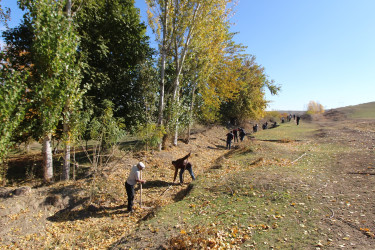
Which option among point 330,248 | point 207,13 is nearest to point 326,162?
point 330,248

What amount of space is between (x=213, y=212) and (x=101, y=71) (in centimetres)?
1072

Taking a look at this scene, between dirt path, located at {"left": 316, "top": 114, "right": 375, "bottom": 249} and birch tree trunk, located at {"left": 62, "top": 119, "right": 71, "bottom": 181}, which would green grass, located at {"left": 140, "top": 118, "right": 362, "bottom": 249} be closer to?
dirt path, located at {"left": 316, "top": 114, "right": 375, "bottom": 249}

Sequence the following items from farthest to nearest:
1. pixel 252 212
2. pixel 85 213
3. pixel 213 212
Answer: pixel 85 213
pixel 213 212
pixel 252 212

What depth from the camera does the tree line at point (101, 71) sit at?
27.0ft

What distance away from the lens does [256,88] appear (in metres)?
33.5

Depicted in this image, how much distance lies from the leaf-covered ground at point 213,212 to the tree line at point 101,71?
7.64ft

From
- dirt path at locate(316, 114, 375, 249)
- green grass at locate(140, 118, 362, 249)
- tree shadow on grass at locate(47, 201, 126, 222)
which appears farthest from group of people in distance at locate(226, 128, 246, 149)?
tree shadow on grass at locate(47, 201, 126, 222)

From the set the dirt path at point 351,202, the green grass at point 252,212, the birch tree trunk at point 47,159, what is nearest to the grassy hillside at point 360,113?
the dirt path at point 351,202

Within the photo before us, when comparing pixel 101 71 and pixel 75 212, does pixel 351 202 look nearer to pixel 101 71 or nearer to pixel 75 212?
pixel 75 212

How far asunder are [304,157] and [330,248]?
31.6ft

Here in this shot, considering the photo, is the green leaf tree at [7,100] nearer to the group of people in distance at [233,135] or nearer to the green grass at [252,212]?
A: the green grass at [252,212]

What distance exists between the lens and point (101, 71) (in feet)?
42.5

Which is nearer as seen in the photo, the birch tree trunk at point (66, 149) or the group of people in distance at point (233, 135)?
the birch tree trunk at point (66, 149)

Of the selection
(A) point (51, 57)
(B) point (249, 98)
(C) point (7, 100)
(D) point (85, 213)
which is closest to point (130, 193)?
(D) point (85, 213)
